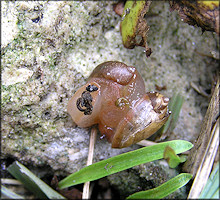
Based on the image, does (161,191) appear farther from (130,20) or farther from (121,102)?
(130,20)

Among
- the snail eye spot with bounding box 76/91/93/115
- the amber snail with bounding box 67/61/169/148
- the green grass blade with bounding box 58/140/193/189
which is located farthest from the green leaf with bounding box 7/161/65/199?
the snail eye spot with bounding box 76/91/93/115

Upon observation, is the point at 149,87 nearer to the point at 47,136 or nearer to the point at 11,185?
the point at 47,136

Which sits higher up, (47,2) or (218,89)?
(47,2)

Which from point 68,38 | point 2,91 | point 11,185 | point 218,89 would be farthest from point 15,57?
point 218,89

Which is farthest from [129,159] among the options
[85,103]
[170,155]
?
[85,103]

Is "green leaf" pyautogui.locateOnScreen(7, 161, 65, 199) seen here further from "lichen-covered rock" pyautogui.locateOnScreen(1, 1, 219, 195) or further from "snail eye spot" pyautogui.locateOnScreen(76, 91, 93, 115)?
"snail eye spot" pyautogui.locateOnScreen(76, 91, 93, 115)

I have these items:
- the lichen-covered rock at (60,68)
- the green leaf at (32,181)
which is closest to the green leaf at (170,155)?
the lichen-covered rock at (60,68)
